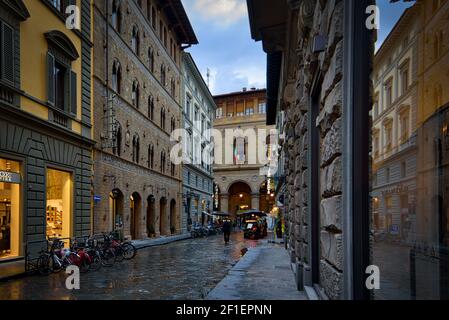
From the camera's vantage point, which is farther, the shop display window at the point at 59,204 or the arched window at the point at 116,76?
the arched window at the point at 116,76

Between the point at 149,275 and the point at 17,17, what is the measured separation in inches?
366

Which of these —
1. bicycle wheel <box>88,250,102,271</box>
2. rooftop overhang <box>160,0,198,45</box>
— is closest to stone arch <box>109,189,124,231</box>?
bicycle wheel <box>88,250,102,271</box>

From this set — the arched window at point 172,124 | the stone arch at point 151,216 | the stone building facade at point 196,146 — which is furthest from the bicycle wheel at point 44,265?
the stone building facade at point 196,146

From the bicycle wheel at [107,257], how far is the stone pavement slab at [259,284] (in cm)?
501

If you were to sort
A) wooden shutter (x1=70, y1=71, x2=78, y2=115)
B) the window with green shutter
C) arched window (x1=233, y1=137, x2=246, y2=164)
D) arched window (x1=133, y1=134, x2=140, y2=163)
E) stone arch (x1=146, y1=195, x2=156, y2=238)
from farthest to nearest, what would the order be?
arched window (x1=233, y1=137, x2=246, y2=164) → stone arch (x1=146, y1=195, x2=156, y2=238) → arched window (x1=133, y1=134, x2=140, y2=163) → wooden shutter (x1=70, y1=71, x2=78, y2=115) → the window with green shutter

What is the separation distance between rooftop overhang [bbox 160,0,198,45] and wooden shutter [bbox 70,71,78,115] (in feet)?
53.0

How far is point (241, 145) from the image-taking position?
65.7 metres

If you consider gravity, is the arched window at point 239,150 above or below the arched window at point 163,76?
below

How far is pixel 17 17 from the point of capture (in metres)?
13.1

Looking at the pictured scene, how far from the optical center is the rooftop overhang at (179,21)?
3149 cm

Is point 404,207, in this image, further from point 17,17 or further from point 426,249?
point 17,17

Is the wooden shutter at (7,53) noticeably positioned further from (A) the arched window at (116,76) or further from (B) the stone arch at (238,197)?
(B) the stone arch at (238,197)

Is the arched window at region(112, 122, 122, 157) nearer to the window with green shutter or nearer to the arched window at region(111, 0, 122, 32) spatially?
the arched window at region(111, 0, 122, 32)

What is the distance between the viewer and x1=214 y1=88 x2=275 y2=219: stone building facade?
64.0 meters
